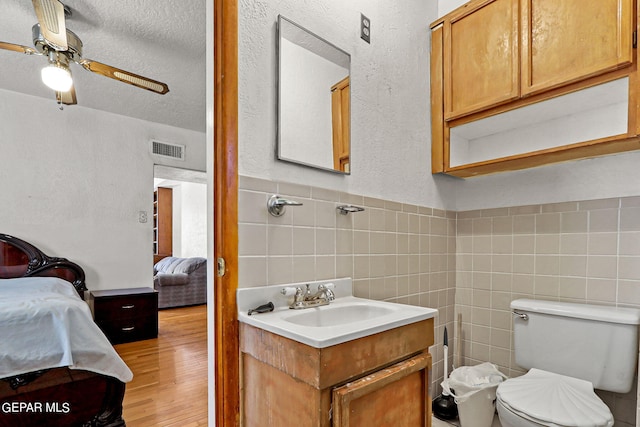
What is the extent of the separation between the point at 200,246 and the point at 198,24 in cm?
507

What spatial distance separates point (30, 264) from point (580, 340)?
4.35 m

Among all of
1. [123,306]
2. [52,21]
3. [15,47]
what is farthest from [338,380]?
[123,306]

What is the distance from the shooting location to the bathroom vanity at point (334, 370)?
881 millimetres

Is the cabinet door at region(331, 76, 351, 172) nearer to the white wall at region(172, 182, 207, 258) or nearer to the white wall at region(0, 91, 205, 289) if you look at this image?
the white wall at region(0, 91, 205, 289)

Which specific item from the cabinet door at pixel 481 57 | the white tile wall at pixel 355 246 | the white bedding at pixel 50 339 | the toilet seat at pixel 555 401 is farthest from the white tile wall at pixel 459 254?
the white bedding at pixel 50 339

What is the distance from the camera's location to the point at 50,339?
5.64 feet

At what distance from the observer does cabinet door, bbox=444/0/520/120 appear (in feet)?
5.74

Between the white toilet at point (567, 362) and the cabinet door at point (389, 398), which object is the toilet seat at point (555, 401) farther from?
the cabinet door at point (389, 398)

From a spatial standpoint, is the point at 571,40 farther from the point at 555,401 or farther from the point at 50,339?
the point at 50,339

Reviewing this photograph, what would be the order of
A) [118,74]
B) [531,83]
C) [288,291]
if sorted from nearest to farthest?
[288,291] → [531,83] → [118,74]

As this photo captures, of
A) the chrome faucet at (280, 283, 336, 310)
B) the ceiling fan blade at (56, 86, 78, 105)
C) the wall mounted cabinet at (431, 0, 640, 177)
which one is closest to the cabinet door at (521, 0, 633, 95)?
the wall mounted cabinet at (431, 0, 640, 177)

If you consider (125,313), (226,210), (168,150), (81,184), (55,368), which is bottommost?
(125,313)

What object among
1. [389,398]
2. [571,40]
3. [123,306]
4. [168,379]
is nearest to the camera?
[389,398]

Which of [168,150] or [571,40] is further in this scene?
[168,150]
